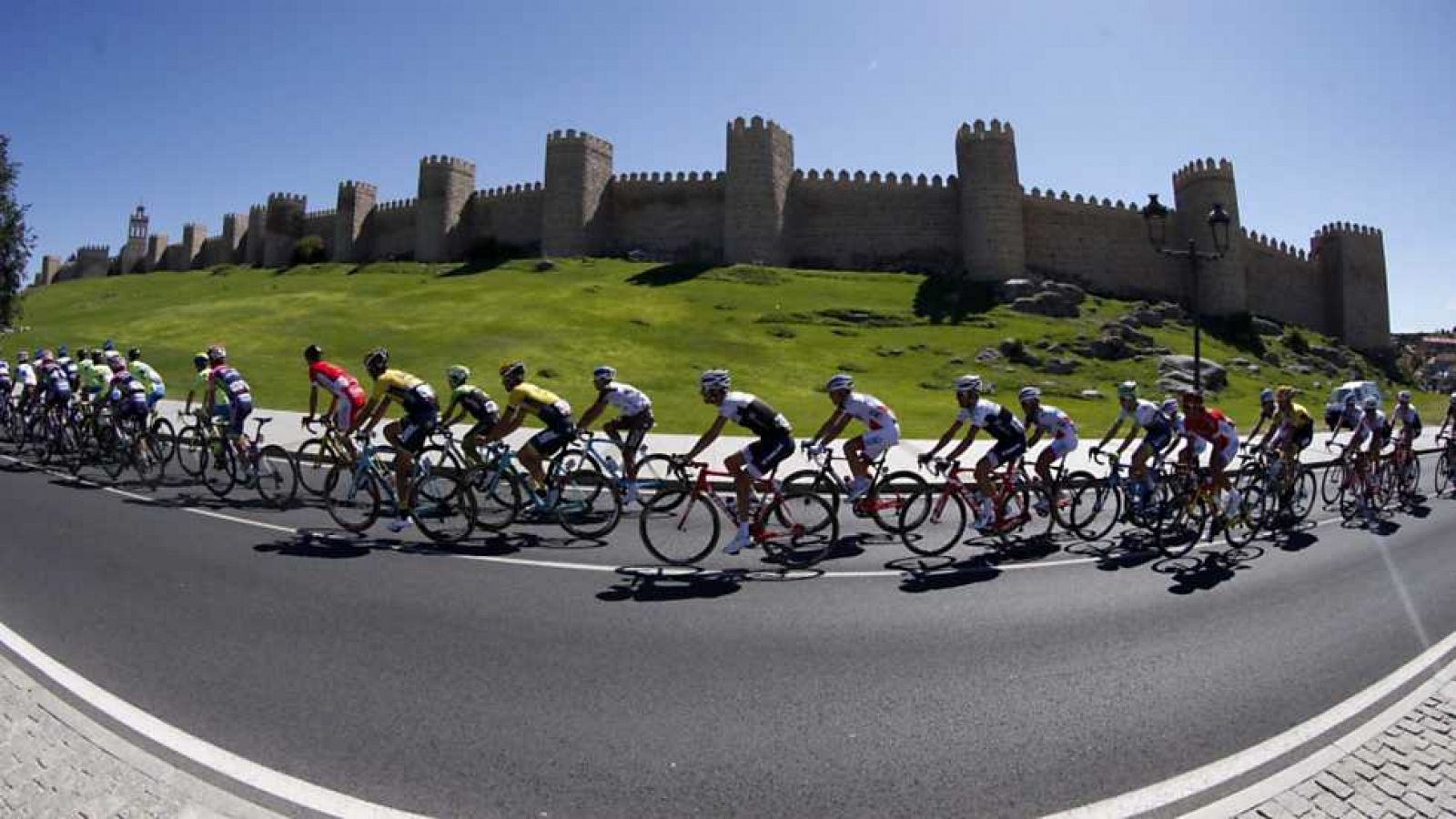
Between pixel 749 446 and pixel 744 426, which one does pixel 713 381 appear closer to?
pixel 749 446

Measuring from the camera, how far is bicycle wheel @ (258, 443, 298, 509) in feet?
35.3

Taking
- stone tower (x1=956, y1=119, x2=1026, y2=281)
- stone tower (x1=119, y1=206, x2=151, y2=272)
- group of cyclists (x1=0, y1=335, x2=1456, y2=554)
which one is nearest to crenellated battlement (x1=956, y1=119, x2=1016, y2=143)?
stone tower (x1=956, y1=119, x2=1026, y2=281)

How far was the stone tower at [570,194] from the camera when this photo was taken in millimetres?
62938

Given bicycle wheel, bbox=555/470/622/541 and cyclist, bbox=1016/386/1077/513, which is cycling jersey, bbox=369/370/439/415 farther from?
cyclist, bbox=1016/386/1077/513

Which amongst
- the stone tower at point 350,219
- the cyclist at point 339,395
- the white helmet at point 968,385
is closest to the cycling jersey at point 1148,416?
the white helmet at point 968,385

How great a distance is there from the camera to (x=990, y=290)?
52.7 metres

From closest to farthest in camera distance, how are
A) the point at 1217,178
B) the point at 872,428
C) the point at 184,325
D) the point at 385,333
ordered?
the point at 872,428, the point at 385,333, the point at 184,325, the point at 1217,178

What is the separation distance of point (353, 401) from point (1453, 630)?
12.0 meters

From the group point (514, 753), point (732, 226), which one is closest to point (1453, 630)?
point (514, 753)

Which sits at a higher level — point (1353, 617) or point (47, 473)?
point (47, 473)

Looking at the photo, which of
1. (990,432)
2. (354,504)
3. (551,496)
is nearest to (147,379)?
(354,504)

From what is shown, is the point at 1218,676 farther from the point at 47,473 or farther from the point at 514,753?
the point at 47,473

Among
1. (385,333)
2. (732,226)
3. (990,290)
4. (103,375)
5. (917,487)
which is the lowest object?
(917,487)

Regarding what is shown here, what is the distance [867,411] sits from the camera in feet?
28.9
